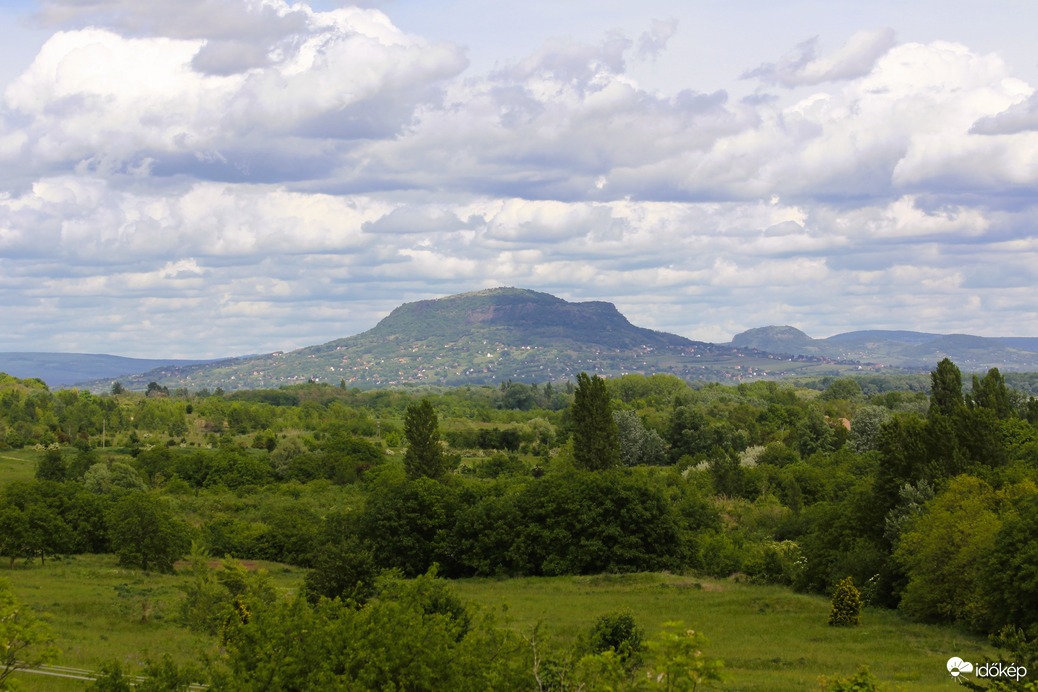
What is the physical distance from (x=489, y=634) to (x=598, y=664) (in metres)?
4.50

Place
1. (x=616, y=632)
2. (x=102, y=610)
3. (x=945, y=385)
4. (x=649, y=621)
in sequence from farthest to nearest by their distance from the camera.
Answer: (x=945, y=385) → (x=102, y=610) → (x=649, y=621) → (x=616, y=632)

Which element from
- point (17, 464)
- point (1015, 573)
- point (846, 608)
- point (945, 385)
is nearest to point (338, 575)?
→ point (846, 608)

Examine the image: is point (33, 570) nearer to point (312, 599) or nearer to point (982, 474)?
point (312, 599)

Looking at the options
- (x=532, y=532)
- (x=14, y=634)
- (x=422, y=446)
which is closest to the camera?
(x=14, y=634)

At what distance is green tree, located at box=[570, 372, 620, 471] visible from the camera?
274ft

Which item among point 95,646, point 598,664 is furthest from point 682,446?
point 598,664

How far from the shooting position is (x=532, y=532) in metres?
60.2

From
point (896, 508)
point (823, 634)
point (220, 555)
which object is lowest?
point (220, 555)

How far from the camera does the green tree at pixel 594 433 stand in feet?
274

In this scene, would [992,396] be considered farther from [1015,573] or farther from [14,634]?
[14,634]

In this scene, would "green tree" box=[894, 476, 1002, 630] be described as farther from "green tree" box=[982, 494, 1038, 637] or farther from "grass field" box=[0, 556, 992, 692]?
"grass field" box=[0, 556, 992, 692]

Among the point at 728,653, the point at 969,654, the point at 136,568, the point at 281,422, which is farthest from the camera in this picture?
the point at 281,422

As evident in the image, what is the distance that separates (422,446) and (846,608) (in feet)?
187

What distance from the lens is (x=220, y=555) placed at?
70688mm
